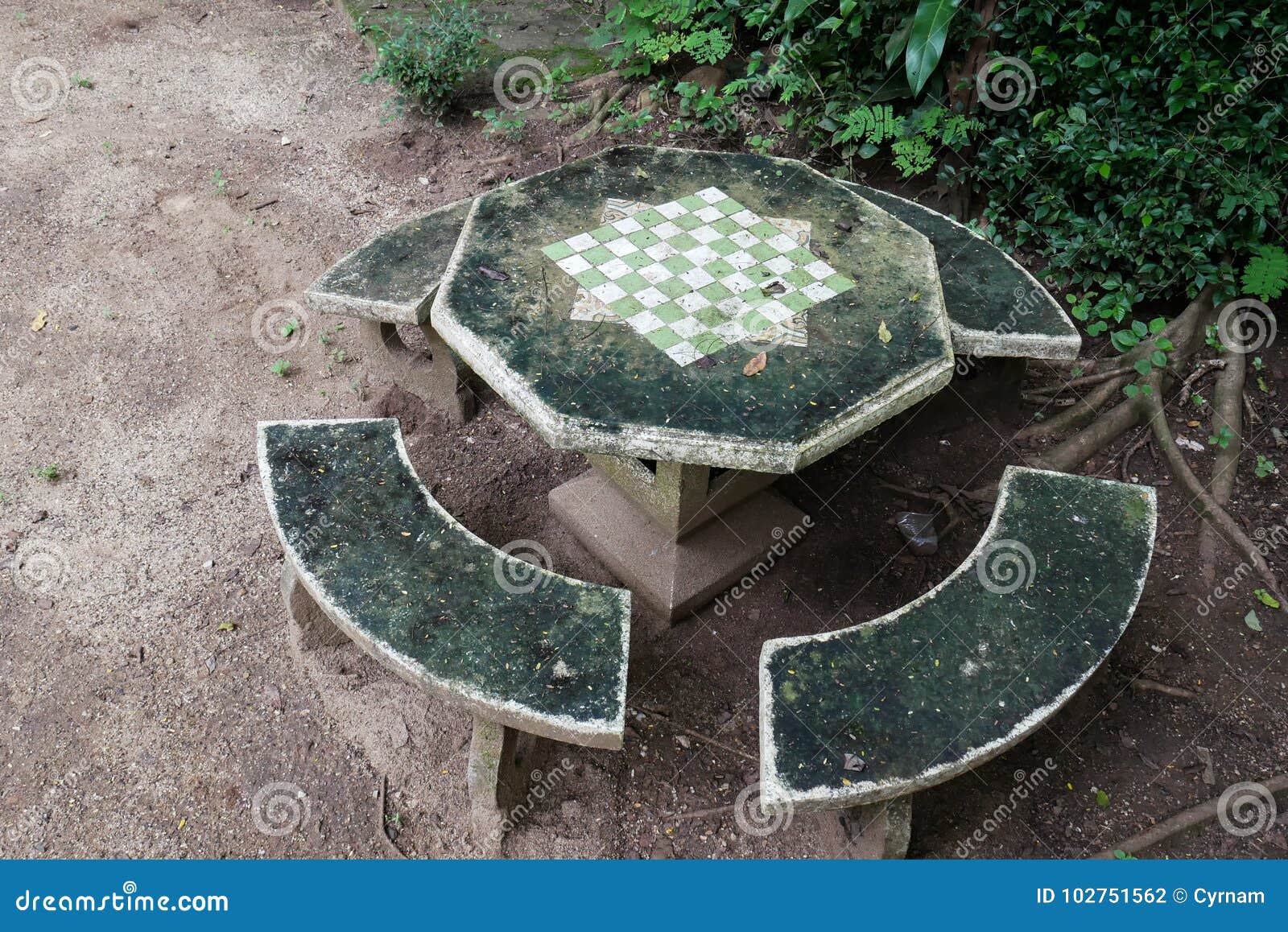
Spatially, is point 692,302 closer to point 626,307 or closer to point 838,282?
point 626,307

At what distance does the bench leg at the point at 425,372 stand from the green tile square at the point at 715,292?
1.38m

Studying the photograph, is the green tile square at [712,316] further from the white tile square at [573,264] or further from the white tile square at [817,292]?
the white tile square at [573,264]

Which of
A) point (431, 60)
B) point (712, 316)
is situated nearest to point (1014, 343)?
point (712, 316)

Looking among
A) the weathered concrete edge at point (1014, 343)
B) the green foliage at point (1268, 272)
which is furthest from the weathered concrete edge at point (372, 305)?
the green foliage at point (1268, 272)

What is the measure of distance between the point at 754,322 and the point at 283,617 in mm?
1972

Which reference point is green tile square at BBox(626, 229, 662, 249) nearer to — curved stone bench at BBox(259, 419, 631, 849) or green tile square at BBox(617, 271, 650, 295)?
green tile square at BBox(617, 271, 650, 295)

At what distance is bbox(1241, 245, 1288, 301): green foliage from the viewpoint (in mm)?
3971

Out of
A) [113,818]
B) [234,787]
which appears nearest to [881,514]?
[234,787]

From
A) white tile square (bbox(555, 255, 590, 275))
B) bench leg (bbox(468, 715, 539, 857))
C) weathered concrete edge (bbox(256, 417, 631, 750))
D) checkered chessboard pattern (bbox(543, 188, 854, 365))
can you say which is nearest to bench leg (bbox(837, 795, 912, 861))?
weathered concrete edge (bbox(256, 417, 631, 750))

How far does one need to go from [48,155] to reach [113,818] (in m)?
4.50

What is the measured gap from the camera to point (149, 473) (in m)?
3.83

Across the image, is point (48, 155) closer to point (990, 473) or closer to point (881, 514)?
point (881, 514)

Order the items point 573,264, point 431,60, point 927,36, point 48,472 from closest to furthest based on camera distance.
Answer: point 573,264 < point 48,472 < point 927,36 < point 431,60

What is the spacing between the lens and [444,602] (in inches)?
105
